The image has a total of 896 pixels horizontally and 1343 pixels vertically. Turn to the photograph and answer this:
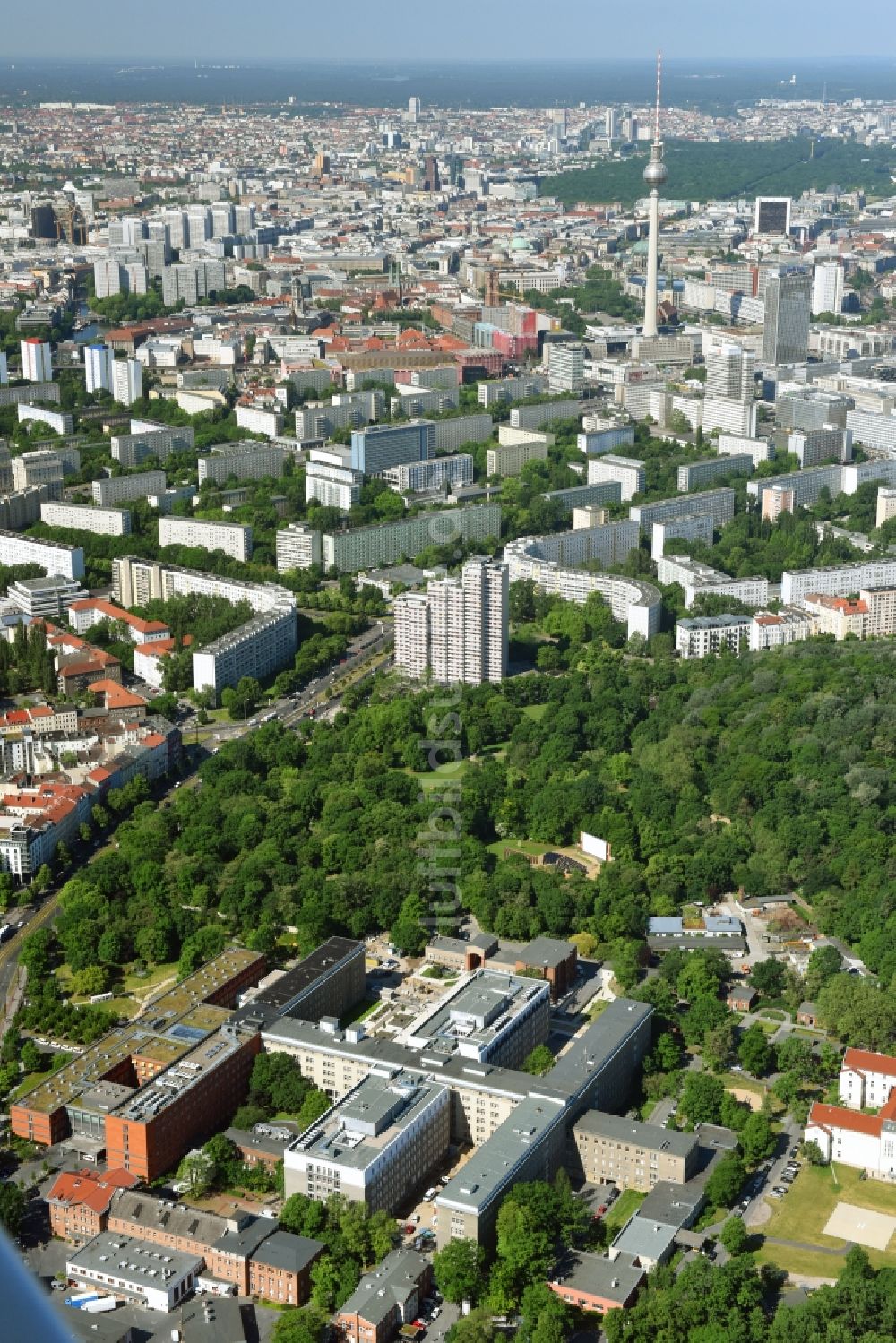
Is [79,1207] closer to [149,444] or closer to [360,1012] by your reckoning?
[360,1012]

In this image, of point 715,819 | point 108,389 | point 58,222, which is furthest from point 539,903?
point 58,222

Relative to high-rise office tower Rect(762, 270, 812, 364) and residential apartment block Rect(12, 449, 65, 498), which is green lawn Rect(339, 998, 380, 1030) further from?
high-rise office tower Rect(762, 270, 812, 364)

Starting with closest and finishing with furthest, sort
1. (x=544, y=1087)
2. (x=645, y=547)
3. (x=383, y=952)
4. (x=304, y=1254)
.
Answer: (x=304, y=1254) → (x=544, y=1087) → (x=383, y=952) → (x=645, y=547)

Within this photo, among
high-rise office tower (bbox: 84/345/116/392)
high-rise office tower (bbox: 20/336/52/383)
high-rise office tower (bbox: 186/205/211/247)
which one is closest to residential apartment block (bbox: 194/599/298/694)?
high-rise office tower (bbox: 84/345/116/392)

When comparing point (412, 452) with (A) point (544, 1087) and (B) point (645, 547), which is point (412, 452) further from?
(A) point (544, 1087)

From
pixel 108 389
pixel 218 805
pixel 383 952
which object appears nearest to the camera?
pixel 383 952

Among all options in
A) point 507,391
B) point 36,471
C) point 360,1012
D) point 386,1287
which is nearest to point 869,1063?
point 360,1012
